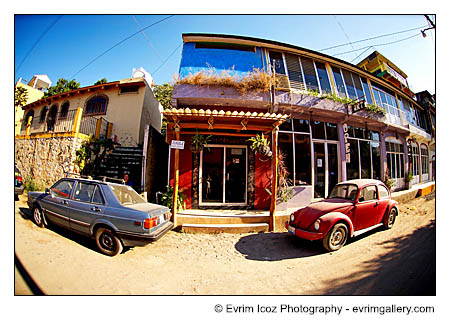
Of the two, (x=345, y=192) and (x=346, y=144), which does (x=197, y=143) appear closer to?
(x=345, y=192)

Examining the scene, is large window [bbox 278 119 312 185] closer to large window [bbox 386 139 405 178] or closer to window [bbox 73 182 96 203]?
large window [bbox 386 139 405 178]

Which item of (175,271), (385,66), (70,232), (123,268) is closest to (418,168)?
(385,66)

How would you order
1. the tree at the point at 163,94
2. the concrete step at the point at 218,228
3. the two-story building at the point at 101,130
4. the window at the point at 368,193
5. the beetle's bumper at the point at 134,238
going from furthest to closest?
the tree at the point at 163,94 → the two-story building at the point at 101,130 → the concrete step at the point at 218,228 → the window at the point at 368,193 → the beetle's bumper at the point at 134,238

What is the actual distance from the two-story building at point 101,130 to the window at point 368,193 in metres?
6.54

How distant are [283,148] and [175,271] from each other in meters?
5.28

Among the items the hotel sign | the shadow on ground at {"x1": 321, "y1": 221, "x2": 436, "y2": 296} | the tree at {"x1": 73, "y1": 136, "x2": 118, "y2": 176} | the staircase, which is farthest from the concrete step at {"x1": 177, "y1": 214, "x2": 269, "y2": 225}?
the hotel sign

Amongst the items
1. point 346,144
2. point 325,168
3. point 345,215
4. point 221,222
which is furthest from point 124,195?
point 346,144

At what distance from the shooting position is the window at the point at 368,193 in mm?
3572

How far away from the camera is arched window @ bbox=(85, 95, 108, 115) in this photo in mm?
8609

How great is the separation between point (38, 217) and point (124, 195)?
1.75 metres

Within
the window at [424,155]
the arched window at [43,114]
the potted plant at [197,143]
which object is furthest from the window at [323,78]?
the arched window at [43,114]

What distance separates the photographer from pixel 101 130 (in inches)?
299

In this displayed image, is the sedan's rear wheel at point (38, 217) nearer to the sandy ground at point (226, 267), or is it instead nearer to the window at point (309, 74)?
the sandy ground at point (226, 267)

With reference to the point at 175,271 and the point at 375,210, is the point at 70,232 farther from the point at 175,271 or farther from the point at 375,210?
the point at 375,210
